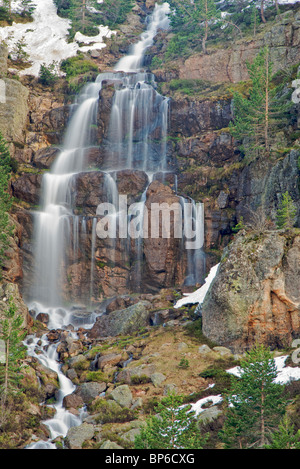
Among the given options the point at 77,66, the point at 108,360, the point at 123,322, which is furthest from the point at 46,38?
the point at 108,360

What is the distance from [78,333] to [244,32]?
59196 millimetres

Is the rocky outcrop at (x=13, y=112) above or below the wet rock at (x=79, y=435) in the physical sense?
above

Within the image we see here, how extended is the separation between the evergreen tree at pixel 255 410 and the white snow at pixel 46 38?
68.4 meters

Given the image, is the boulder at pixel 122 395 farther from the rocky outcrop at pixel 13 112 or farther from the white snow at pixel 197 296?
the rocky outcrop at pixel 13 112

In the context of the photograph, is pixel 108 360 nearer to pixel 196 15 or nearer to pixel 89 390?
pixel 89 390

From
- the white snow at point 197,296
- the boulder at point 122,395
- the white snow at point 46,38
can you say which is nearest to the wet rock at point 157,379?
the boulder at point 122,395

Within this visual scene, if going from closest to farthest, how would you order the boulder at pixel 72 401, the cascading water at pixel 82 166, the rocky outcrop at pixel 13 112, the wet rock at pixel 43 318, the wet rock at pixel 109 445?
1. the wet rock at pixel 109 445
2. the boulder at pixel 72 401
3. the wet rock at pixel 43 318
4. the cascading water at pixel 82 166
5. the rocky outcrop at pixel 13 112

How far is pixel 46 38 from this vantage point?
283 feet

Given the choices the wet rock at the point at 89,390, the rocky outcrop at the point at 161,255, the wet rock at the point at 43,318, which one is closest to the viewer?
the wet rock at the point at 89,390

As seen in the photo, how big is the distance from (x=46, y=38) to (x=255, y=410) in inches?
3283

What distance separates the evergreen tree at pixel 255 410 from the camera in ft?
67.7

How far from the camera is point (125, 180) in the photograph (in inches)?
2189

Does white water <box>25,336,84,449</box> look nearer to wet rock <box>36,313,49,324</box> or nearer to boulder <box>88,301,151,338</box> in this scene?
boulder <box>88,301,151,338</box>
